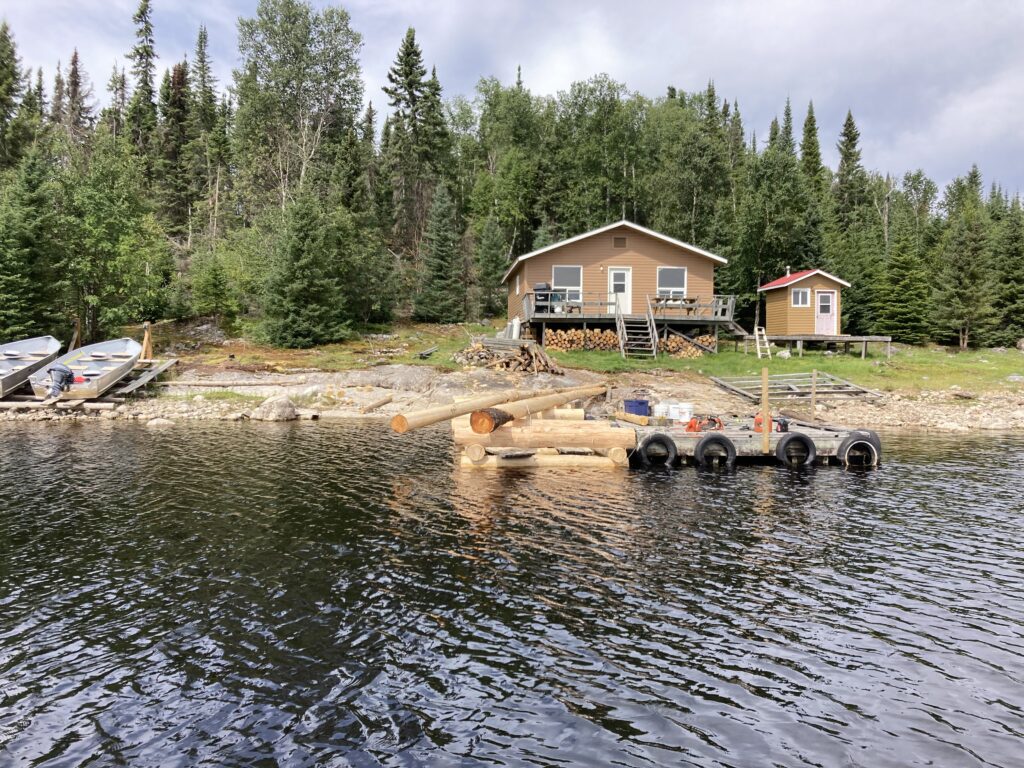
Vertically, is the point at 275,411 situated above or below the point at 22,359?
below

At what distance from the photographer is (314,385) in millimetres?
29078

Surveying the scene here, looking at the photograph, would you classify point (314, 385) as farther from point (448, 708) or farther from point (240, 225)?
point (240, 225)

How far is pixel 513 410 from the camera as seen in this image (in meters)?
16.9

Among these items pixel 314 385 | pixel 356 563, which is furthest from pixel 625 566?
pixel 314 385

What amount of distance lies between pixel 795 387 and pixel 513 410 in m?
15.9

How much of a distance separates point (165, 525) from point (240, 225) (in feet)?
157

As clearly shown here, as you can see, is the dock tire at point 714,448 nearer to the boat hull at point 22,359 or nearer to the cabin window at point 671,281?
the cabin window at point 671,281

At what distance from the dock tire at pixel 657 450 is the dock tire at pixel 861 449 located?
4535 mm

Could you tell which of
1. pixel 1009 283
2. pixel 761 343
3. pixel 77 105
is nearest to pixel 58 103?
pixel 77 105

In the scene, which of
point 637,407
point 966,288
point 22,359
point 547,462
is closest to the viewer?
point 547,462

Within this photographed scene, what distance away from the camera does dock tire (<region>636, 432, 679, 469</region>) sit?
17266 mm

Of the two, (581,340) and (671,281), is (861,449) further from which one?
(671,281)

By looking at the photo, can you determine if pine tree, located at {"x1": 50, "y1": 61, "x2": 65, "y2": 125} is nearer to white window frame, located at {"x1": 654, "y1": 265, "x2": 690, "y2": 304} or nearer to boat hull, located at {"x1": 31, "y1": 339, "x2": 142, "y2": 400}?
boat hull, located at {"x1": 31, "y1": 339, "x2": 142, "y2": 400}

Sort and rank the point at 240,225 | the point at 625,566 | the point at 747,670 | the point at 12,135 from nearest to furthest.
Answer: the point at 747,670
the point at 625,566
the point at 12,135
the point at 240,225
